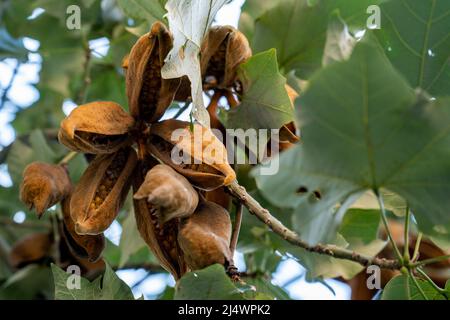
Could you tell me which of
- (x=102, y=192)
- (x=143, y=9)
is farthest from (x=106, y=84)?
(x=102, y=192)

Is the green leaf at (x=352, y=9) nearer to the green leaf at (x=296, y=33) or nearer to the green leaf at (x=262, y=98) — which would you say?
the green leaf at (x=296, y=33)

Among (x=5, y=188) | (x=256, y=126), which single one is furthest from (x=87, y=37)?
(x=256, y=126)

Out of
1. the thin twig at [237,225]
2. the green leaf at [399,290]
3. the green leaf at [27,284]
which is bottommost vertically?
→ the green leaf at [27,284]

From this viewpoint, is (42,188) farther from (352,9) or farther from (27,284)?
(27,284)

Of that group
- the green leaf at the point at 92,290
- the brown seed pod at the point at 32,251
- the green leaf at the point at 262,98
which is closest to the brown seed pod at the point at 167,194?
the green leaf at the point at 92,290

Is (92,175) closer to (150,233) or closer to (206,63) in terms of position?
(150,233)

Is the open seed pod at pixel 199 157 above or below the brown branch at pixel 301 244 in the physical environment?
above

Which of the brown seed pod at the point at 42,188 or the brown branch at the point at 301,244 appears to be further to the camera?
the brown seed pod at the point at 42,188
